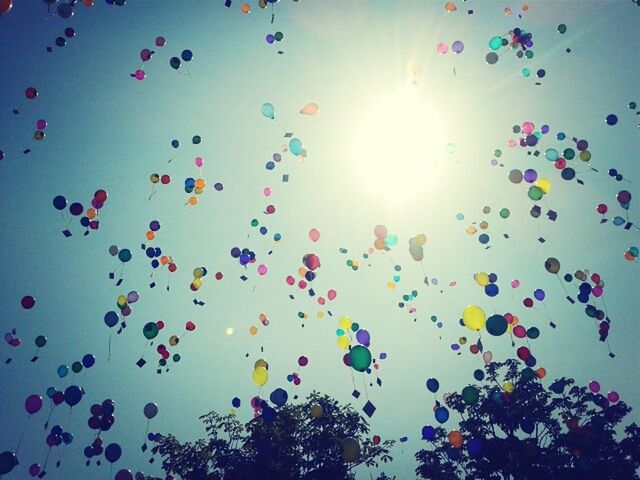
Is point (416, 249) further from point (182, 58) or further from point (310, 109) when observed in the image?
point (182, 58)

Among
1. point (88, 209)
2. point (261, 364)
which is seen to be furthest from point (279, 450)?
point (88, 209)

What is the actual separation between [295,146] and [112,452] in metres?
6.94

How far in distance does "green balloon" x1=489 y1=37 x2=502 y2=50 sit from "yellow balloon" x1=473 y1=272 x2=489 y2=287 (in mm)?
4779

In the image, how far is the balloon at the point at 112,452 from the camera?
6.29 m

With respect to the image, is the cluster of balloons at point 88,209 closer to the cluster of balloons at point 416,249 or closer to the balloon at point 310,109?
the balloon at point 310,109

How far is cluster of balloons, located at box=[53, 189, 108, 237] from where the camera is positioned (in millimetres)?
6820

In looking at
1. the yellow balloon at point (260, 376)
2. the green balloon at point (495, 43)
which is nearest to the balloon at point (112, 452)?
the yellow balloon at point (260, 376)

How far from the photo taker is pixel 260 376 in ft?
23.5

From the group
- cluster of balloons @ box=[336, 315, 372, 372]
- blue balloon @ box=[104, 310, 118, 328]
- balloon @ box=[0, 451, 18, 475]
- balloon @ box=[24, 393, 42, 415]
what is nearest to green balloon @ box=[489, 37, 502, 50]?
cluster of balloons @ box=[336, 315, 372, 372]

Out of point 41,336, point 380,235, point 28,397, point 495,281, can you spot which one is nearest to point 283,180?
point 380,235

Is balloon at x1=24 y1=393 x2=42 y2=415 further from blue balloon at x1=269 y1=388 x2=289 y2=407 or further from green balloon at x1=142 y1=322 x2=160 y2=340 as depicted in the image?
blue balloon at x1=269 y1=388 x2=289 y2=407

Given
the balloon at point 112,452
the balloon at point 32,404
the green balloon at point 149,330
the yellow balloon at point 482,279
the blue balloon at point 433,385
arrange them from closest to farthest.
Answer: the balloon at point 112,452 → the balloon at point 32,404 → the blue balloon at point 433,385 → the green balloon at point 149,330 → the yellow balloon at point 482,279

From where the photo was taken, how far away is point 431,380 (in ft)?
23.0

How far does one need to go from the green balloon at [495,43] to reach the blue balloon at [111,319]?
31.4 ft
